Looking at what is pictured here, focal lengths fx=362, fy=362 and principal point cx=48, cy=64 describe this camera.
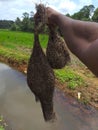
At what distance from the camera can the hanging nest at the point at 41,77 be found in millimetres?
2033

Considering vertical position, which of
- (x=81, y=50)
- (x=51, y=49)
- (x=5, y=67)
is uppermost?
(x=81, y=50)

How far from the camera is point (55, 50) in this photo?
81.4 inches

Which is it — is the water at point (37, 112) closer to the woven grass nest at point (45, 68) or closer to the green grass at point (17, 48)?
the green grass at point (17, 48)

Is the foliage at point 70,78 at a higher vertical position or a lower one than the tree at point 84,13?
higher

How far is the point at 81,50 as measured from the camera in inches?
53.4

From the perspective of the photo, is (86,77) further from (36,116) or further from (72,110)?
(36,116)

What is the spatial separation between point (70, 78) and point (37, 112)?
11.6 ft

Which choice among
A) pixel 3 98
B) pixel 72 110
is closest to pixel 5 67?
pixel 3 98

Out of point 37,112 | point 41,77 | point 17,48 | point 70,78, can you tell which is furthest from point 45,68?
point 17,48

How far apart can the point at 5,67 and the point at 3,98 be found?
22.1 feet

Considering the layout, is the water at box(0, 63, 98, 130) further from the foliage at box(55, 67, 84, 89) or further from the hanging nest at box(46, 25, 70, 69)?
A: the hanging nest at box(46, 25, 70, 69)

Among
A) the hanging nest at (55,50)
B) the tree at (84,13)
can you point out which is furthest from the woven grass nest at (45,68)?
the tree at (84,13)

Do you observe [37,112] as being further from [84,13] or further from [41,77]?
[84,13]

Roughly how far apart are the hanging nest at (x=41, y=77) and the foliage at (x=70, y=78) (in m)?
11.2
